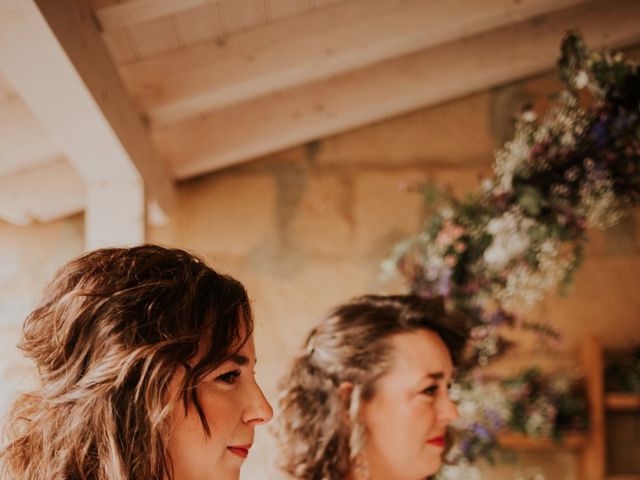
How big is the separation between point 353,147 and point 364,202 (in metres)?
0.28

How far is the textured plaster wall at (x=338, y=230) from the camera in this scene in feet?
11.9

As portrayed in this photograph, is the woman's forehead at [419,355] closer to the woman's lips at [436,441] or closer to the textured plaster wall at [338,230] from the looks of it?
the woman's lips at [436,441]

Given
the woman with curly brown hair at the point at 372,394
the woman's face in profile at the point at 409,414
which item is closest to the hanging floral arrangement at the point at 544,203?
the woman with curly brown hair at the point at 372,394

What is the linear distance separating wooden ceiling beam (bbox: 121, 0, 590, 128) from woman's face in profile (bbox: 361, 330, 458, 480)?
3.54 ft

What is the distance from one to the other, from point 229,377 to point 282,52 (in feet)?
5.08

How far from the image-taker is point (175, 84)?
2617mm

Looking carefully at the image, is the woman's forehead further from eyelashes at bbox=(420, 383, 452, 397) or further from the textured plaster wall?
the textured plaster wall

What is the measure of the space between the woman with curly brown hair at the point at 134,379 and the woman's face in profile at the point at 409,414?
0.86 m

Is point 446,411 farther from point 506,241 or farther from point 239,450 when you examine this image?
point 239,450

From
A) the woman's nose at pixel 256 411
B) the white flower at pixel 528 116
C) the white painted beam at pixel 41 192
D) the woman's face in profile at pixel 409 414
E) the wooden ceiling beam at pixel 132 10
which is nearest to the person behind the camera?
the woman's nose at pixel 256 411

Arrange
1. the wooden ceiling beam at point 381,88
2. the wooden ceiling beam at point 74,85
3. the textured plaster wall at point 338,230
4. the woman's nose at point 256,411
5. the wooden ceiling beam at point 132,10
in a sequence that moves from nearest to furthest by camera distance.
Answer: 1. the woman's nose at point 256,411
2. the wooden ceiling beam at point 74,85
3. the wooden ceiling beam at point 132,10
4. the wooden ceiling beam at point 381,88
5. the textured plaster wall at point 338,230

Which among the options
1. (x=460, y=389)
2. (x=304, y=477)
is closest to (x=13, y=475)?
(x=304, y=477)

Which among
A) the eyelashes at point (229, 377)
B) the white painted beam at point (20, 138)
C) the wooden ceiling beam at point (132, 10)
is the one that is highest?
the wooden ceiling beam at point (132, 10)

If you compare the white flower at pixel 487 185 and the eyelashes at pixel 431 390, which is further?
the white flower at pixel 487 185
